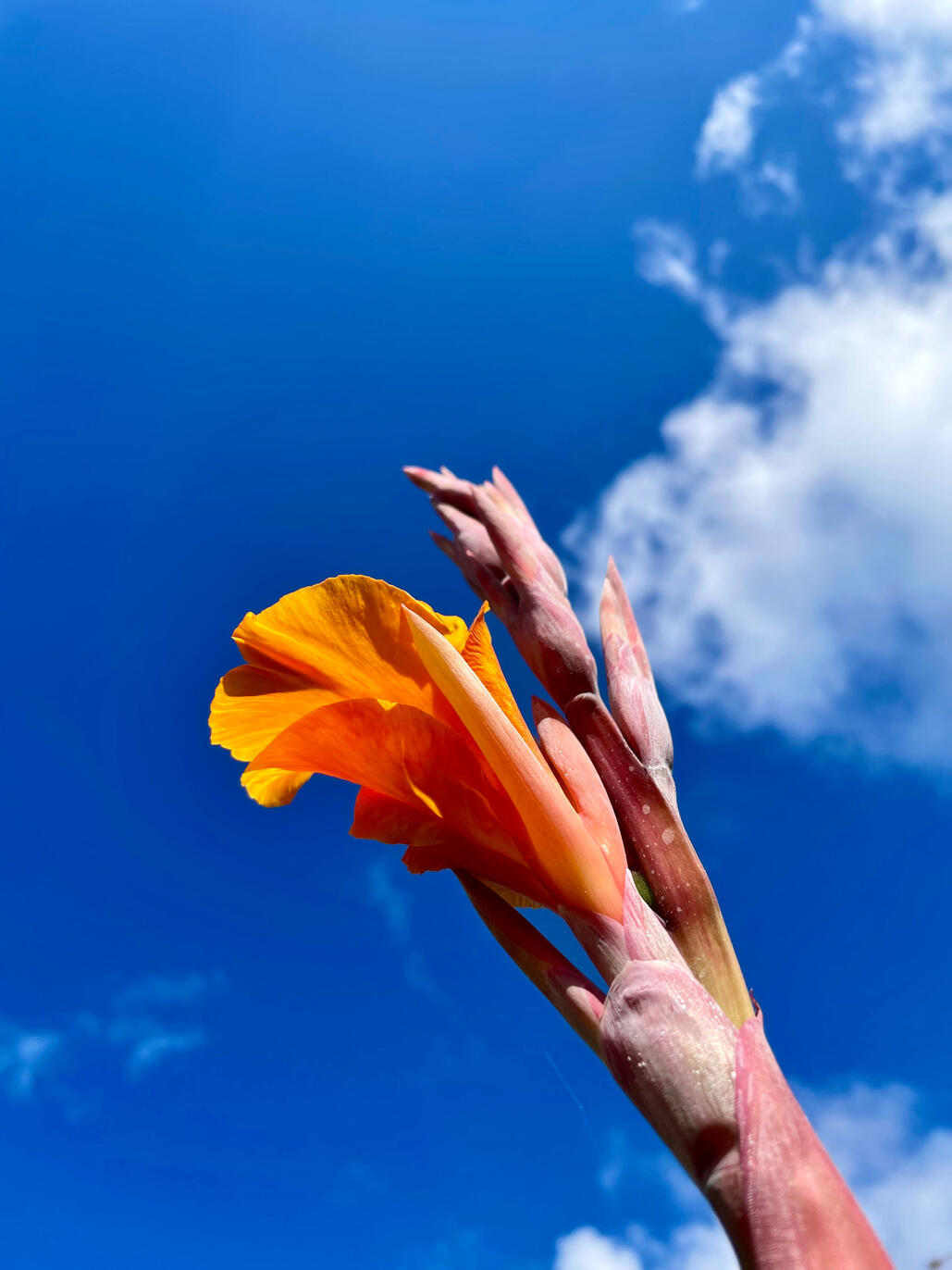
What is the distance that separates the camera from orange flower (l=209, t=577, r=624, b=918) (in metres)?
0.90

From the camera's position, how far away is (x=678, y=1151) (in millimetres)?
730

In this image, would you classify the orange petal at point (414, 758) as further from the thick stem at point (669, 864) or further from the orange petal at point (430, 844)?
the thick stem at point (669, 864)

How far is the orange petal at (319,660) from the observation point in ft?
3.23

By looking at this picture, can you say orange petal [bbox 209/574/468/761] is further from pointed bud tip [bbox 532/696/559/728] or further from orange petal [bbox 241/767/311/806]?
pointed bud tip [bbox 532/696/559/728]

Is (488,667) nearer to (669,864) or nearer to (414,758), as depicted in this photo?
(414,758)

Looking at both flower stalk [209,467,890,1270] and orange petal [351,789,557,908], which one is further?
orange petal [351,789,557,908]

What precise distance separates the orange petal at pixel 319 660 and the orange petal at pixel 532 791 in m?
0.08

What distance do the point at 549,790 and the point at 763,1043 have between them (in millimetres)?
328

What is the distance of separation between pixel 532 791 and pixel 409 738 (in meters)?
0.17

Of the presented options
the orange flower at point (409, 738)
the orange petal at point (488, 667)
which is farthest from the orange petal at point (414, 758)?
the orange petal at point (488, 667)

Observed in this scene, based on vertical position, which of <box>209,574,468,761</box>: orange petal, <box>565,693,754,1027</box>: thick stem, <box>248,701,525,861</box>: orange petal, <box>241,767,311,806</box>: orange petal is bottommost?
<box>565,693,754,1027</box>: thick stem

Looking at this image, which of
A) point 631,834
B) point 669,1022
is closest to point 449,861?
point 631,834

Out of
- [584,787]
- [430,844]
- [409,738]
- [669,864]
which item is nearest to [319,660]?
[409,738]

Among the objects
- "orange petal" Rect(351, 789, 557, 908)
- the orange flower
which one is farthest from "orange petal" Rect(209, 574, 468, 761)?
"orange petal" Rect(351, 789, 557, 908)
